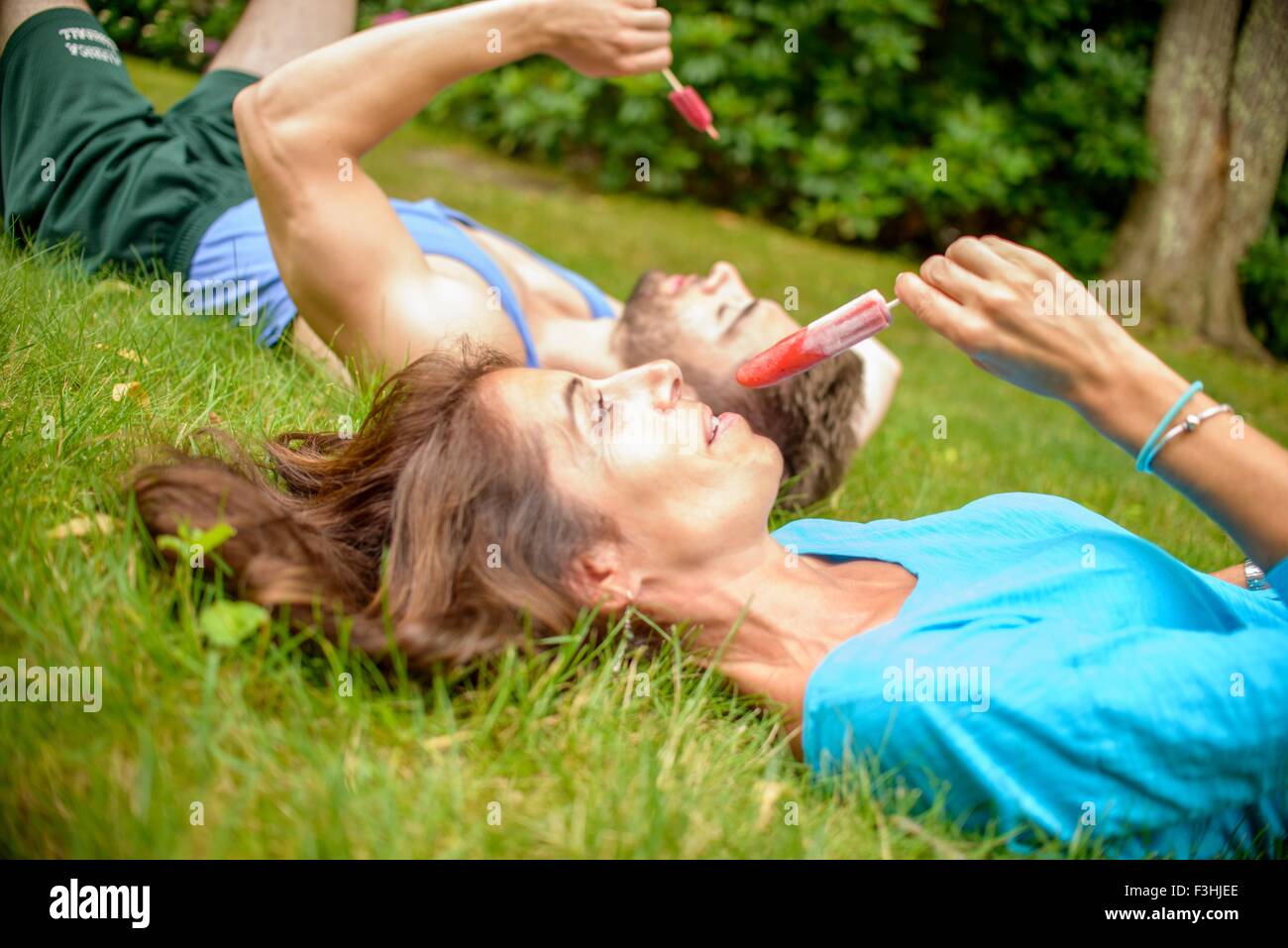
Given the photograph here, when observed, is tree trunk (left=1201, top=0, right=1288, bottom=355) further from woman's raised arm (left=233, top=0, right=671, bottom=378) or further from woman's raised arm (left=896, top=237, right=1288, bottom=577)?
woman's raised arm (left=896, top=237, right=1288, bottom=577)

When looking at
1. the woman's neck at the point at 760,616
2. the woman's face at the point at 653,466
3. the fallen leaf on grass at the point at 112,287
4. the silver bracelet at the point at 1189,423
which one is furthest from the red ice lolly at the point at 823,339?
the fallen leaf on grass at the point at 112,287

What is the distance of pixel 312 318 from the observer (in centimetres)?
289

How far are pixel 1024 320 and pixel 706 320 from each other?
5.96 ft

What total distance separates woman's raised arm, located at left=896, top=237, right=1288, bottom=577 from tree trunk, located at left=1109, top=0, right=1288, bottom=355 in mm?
7421

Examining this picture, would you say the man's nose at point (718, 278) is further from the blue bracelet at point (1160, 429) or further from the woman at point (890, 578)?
the blue bracelet at point (1160, 429)

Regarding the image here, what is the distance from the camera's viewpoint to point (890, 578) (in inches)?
82.5

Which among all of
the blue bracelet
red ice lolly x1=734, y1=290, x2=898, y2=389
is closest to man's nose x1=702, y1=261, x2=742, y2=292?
red ice lolly x1=734, y1=290, x2=898, y2=389

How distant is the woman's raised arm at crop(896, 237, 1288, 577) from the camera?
5.57ft

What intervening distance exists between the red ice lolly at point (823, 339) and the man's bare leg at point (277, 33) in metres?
2.63

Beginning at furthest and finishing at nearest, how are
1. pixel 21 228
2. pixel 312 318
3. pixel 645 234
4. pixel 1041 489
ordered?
pixel 645 234 < pixel 1041 489 < pixel 21 228 < pixel 312 318

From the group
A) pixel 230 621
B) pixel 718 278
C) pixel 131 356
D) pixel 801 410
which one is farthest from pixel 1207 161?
pixel 230 621

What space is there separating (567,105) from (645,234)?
57.8 inches
